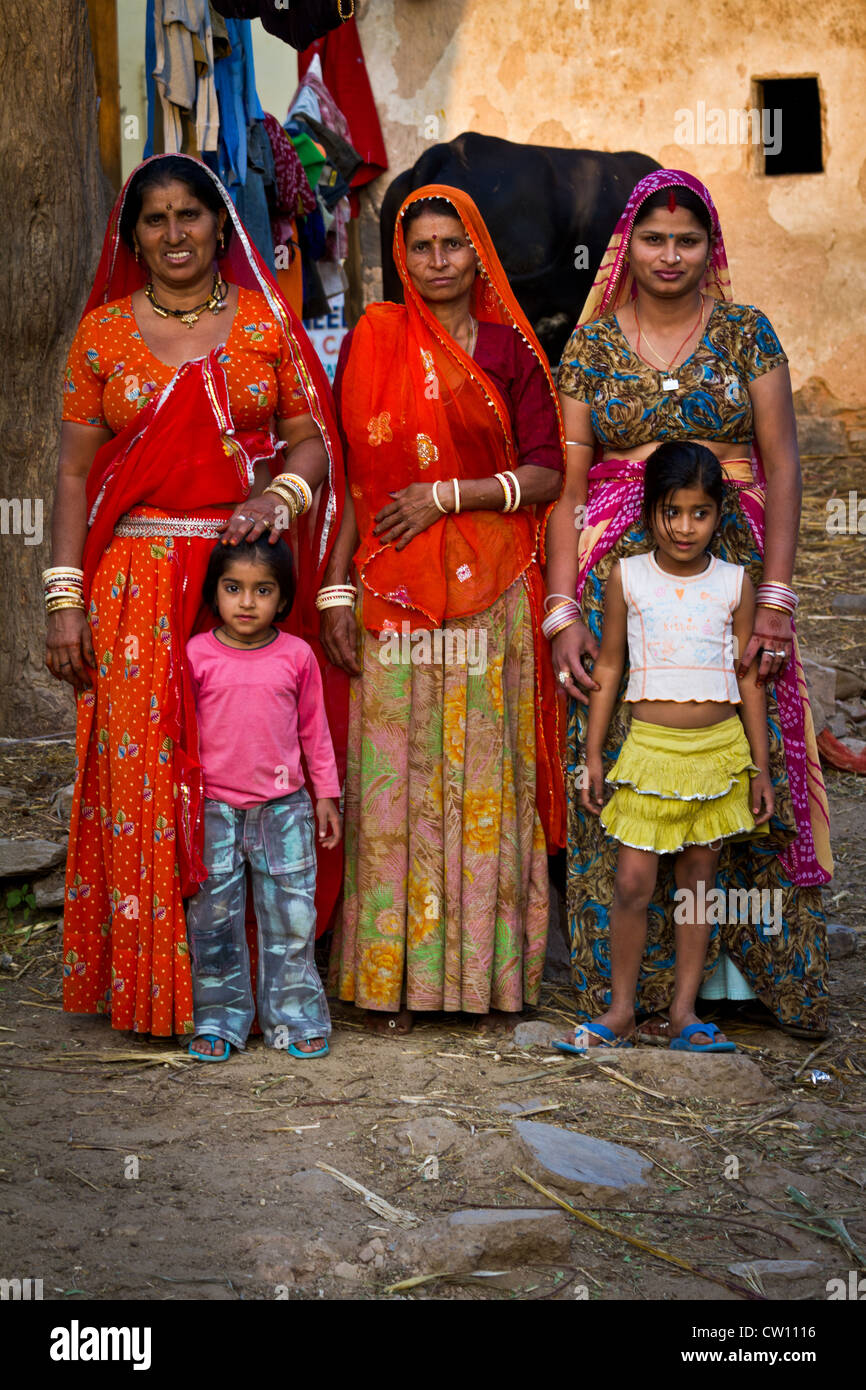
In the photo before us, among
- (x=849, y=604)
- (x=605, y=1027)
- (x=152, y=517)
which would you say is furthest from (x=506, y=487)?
(x=849, y=604)

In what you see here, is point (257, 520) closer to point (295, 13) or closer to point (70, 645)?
point (70, 645)

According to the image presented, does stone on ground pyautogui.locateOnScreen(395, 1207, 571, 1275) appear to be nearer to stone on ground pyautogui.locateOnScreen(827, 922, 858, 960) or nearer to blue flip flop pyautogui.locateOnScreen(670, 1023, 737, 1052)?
blue flip flop pyautogui.locateOnScreen(670, 1023, 737, 1052)

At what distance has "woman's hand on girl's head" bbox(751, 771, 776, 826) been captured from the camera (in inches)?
144

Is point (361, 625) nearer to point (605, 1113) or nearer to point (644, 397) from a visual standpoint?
point (644, 397)

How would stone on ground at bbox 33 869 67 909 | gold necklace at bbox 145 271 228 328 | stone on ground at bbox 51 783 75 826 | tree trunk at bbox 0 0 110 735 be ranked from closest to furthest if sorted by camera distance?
gold necklace at bbox 145 271 228 328
stone on ground at bbox 33 869 67 909
stone on ground at bbox 51 783 75 826
tree trunk at bbox 0 0 110 735

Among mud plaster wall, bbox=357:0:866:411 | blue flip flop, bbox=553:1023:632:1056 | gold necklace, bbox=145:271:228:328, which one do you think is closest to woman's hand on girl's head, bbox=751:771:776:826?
blue flip flop, bbox=553:1023:632:1056

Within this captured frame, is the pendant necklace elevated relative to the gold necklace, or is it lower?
lower

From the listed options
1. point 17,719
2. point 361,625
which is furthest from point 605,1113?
point 17,719

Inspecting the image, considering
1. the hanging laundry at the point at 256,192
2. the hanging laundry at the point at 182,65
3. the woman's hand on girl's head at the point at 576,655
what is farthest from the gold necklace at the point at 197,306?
the hanging laundry at the point at 256,192

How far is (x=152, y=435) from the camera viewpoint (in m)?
3.60

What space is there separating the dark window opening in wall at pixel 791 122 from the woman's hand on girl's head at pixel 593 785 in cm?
768

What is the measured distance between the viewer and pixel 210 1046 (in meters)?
3.63

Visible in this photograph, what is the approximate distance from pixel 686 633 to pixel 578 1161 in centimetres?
131

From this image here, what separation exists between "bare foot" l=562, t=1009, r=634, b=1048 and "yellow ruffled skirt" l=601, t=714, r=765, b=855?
460mm
